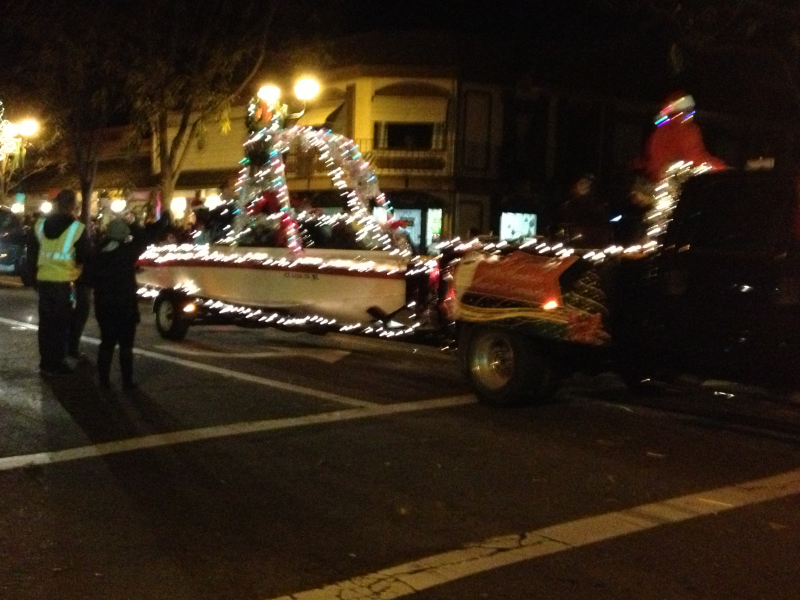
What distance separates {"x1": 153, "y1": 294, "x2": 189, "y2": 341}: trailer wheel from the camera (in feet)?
44.8

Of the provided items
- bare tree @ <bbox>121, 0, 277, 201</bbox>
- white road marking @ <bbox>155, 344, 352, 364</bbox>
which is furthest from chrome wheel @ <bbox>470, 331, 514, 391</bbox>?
bare tree @ <bbox>121, 0, 277, 201</bbox>

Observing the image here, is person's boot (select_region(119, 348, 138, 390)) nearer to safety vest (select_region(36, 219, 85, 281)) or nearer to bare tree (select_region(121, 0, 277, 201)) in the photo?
safety vest (select_region(36, 219, 85, 281))

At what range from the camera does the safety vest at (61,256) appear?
10555 millimetres

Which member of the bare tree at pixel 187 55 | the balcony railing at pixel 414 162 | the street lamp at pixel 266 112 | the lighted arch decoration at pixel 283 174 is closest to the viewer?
the lighted arch decoration at pixel 283 174

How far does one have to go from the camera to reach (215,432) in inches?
328

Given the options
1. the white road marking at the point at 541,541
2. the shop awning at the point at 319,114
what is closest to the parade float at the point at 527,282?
the white road marking at the point at 541,541

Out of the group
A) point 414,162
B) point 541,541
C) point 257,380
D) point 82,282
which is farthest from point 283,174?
point 414,162

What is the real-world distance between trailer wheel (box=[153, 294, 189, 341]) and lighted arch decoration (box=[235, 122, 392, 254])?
1.25 meters

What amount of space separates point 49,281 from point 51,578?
19.6ft

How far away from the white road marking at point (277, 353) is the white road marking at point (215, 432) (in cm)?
283

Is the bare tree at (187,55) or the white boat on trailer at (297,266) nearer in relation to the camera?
the white boat on trailer at (297,266)

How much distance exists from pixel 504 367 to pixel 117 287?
11.8 ft

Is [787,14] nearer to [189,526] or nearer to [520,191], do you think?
[189,526]

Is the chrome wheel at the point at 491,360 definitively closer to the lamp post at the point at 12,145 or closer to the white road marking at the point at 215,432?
the white road marking at the point at 215,432
